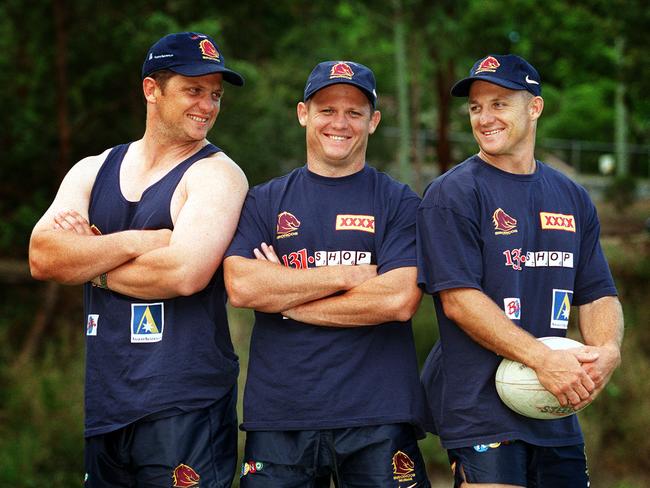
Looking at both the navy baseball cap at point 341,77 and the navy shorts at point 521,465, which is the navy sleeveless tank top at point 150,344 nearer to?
the navy baseball cap at point 341,77

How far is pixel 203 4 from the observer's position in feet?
40.3

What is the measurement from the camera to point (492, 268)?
13.5 ft

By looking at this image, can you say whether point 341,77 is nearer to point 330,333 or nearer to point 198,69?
point 198,69

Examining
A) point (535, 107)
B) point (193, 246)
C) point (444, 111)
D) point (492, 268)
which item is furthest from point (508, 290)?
point (444, 111)

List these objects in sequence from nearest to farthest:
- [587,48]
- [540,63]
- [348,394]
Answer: [348,394] < [587,48] < [540,63]

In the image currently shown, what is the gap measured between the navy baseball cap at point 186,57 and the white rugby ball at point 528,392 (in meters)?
1.86

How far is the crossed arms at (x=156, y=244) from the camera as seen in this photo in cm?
407

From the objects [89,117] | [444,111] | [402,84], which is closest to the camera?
[89,117]

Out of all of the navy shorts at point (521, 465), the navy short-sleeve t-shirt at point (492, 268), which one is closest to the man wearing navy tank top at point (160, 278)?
the navy short-sleeve t-shirt at point (492, 268)

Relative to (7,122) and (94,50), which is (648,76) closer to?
(94,50)

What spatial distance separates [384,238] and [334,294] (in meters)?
0.34

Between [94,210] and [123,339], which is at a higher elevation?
[94,210]

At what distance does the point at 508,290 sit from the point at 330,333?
795 millimetres

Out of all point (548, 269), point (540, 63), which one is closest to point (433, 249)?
point (548, 269)
